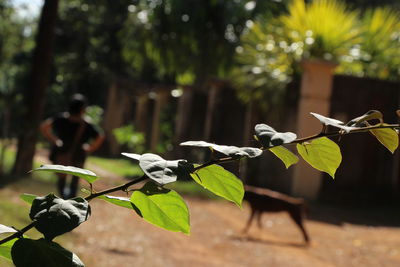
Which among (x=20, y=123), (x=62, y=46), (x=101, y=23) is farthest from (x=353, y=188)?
(x=62, y=46)

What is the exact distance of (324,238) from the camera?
8.54m

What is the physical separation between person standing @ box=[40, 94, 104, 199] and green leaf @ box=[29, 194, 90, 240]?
21.1 feet

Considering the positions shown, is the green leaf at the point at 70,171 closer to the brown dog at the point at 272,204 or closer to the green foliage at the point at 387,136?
the green foliage at the point at 387,136

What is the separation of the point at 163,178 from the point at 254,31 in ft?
41.9

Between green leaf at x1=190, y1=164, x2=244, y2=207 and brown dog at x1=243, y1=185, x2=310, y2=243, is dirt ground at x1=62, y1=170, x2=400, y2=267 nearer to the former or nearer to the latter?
brown dog at x1=243, y1=185, x2=310, y2=243

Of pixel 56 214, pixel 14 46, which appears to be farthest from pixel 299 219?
pixel 14 46

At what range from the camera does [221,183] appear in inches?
35.0

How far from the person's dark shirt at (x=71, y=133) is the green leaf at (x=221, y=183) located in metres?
6.47

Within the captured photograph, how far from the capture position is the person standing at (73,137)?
284 inches

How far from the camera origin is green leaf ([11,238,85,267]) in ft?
2.48

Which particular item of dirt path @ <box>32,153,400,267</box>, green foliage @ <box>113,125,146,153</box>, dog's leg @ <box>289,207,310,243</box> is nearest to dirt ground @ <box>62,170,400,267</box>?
dirt path @ <box>32,153,400,267</box>

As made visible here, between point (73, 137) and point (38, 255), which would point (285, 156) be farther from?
point (73, 137)

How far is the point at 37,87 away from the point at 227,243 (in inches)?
247

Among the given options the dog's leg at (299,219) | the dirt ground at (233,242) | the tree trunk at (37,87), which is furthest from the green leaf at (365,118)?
the tree trunk at (37,87)
